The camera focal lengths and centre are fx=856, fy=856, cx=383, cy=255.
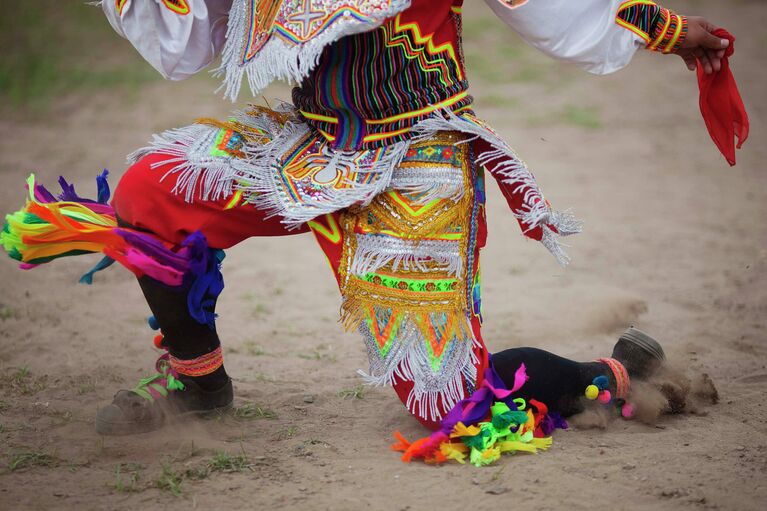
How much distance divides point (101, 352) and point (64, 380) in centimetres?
31

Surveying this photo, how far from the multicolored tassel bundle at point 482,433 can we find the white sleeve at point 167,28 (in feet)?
4.16

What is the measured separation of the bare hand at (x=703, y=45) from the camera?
2354 mm

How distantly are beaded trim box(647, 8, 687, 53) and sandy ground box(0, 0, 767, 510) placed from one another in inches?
45.3

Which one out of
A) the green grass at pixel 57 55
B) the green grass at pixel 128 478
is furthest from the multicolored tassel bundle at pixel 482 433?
the green grass at pixel 57 55

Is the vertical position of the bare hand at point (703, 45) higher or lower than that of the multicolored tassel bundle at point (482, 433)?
higher

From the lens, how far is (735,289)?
394cm

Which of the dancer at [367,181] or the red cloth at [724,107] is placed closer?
the dancer at [367,181]

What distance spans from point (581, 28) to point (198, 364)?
1.51m

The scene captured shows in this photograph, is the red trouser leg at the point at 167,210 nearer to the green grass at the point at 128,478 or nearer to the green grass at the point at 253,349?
the green grass at the point at 128,478

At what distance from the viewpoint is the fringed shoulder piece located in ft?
7.16

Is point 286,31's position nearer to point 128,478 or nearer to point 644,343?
point 128,478

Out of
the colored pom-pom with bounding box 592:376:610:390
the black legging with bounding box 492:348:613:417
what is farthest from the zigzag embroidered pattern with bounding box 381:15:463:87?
the colored pom-pom with bounding box 592:376:610:390

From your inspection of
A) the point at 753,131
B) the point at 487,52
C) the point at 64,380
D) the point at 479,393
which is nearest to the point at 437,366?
the point at 479,393

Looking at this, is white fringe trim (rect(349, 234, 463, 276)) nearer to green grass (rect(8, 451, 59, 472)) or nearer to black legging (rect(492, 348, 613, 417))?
black legging (rect(492, 348, 613, 417))
